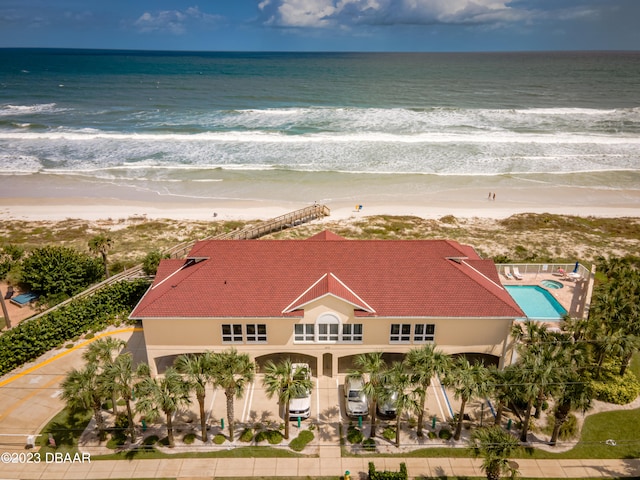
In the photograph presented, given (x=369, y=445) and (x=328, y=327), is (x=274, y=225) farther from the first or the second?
(x=369, y=445)

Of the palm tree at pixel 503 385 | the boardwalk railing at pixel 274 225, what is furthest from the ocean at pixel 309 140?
the palm tree at pixel 503 385

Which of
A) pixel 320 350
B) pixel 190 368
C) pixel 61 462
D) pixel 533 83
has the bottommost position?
pixel 61 462

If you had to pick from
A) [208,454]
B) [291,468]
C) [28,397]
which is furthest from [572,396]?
[28,397]

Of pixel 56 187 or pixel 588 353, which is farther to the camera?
pixel 56 187

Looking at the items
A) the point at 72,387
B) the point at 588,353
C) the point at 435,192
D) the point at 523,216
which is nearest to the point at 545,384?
the point at 588,353

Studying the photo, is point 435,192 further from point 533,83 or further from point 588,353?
point 533,83

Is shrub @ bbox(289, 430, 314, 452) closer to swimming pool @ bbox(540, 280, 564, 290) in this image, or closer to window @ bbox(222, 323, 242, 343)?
window @ bbox(222, 323, 242, 343)

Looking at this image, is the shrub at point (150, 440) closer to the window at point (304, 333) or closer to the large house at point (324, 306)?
the large house at point (324, 306)

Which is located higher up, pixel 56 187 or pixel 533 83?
pixel 533 83
